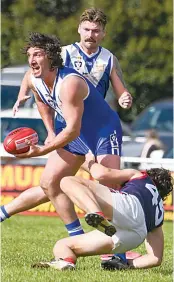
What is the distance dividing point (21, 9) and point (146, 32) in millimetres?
3497

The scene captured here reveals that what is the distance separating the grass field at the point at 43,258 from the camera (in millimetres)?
7363

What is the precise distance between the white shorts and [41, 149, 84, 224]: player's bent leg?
0.77 metres

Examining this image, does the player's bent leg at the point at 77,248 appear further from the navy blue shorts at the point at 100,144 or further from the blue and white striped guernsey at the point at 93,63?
the blue and white striped guernsey at the point at 93,63

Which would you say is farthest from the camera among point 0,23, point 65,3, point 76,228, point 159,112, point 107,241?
point 65,3

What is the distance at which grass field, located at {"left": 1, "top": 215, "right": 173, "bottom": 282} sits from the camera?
7.36 m

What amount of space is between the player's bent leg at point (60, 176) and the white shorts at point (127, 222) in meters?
0.77

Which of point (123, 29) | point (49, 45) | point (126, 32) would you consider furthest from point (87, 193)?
point (126, 32)

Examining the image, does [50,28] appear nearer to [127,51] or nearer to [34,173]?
[127,51]

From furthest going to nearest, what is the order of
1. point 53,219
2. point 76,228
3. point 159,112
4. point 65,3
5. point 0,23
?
point 65,3
point 0,23
point 159,112
point 53,219
point 76,228

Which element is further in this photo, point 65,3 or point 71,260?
point 65,3

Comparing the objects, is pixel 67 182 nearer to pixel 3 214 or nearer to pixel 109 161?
pixel 109 161

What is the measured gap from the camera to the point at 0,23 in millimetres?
25672

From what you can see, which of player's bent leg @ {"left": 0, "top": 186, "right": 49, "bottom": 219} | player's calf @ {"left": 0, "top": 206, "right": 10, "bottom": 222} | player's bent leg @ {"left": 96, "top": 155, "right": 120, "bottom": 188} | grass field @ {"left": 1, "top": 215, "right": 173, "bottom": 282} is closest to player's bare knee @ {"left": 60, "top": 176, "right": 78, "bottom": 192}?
player's bent leg @ {"left": 96, "top": 155, "right": 120, "bottom": 188}

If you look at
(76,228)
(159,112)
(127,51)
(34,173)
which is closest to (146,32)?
(127,51)
